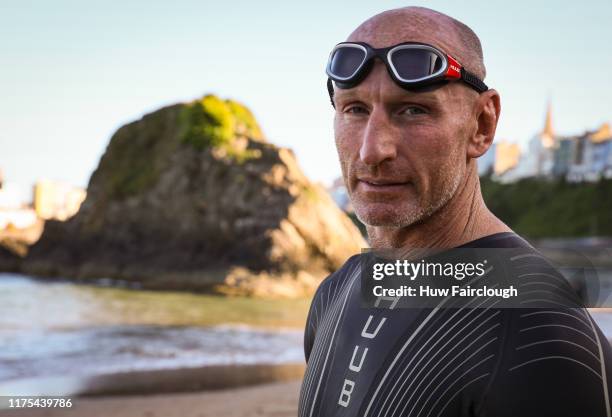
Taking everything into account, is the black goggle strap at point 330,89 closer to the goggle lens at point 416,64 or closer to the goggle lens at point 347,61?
the goggle lens at point 347,61

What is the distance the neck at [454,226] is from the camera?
159cm

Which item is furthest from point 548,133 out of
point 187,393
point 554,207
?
point 187,393

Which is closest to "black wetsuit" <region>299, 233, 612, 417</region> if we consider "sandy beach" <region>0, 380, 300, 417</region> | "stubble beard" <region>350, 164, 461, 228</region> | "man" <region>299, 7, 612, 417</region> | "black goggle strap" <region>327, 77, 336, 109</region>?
"man" <region>299, 7, 612, 417</region>

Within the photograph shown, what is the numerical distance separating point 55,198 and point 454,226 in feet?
336

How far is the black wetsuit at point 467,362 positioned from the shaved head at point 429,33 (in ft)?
1.39

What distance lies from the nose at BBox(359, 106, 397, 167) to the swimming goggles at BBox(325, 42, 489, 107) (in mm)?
90

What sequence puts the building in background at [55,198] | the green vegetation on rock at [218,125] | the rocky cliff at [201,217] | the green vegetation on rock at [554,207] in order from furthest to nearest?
the building in background at [55,198] < the green vegetation on rock at [554,207] < the green vegetation on rock at [218,125] < the rocky cliff at [201,217]

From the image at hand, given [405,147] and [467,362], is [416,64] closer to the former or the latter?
[405,147]

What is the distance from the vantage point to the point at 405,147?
4.99ft

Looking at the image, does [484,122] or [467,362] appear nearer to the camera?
[467,362]

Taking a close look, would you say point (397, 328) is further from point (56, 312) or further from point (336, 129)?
point (56, 312)

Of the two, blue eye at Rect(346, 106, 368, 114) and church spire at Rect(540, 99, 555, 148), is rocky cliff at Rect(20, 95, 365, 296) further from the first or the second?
church spire at Rect(540, 99, 555, 148)

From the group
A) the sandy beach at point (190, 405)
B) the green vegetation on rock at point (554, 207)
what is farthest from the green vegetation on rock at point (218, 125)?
the sandy beach at point (190, 405)

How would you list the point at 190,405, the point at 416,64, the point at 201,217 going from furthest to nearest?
the point at 201,217 → the point at 190,405 → the point at 416,64
